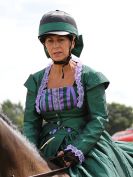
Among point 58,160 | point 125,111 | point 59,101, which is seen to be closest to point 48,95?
point 59,101

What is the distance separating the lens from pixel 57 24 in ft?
19.6

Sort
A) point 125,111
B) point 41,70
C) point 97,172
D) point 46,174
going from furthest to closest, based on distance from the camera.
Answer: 1. point 125,111
2. point 41,70
3. point 97,172
4. point 46,174

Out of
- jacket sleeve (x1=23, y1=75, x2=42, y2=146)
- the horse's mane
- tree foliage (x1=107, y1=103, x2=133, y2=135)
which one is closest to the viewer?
the horse's mane

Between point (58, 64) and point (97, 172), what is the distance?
1.27 metres

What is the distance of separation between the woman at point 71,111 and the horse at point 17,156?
0.32 m

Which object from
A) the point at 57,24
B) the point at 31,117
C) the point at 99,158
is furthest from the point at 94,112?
the point at 57,24

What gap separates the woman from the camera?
584cm

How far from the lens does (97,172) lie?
5691mm

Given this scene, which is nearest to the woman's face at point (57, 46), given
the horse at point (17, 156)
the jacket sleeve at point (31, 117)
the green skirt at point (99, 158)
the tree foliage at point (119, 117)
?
the jacket sleeve at point (31, 117)

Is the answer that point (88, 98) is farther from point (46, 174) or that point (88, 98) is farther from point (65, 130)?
point (46, 174)

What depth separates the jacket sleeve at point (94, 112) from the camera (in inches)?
230

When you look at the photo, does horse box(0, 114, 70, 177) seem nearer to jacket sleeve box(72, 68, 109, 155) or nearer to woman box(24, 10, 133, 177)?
woman box(24, 10, 133, 177)

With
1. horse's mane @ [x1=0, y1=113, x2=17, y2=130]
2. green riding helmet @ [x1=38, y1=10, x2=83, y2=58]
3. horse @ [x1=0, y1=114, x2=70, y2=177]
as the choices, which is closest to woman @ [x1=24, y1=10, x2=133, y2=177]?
green riding helmet @ [x1=38, y1=10, x2=83, y2=58]

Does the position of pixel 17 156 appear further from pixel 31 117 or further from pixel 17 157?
pixel 31 117
